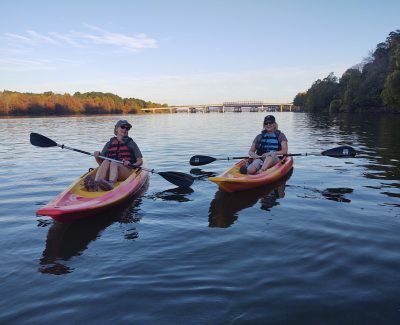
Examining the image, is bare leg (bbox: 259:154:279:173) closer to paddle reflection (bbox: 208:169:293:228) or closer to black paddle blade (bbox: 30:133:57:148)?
paddle reflection (bbox: 208:169:293:228)

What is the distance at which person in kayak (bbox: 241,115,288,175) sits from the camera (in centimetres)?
941

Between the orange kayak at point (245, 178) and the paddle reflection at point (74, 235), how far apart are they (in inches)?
75.1

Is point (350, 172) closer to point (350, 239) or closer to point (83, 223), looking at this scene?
point (350, 239)

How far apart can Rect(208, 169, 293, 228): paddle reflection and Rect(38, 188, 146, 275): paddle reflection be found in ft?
4.80

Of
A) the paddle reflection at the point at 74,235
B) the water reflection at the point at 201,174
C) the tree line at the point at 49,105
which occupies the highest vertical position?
the tree line at the point at 49,105

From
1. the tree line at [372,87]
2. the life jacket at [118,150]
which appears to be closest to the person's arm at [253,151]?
the life jacket at [118,150]

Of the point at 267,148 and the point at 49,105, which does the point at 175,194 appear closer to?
the point at 267,148

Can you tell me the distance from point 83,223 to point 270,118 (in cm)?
539

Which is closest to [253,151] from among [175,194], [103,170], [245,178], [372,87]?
[245,178]

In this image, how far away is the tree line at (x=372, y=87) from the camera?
42.3 metres

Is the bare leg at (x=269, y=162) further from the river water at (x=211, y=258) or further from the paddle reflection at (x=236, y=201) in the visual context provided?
the river water at (x=211, y=258)

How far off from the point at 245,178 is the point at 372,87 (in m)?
56.0

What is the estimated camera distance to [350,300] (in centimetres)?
373

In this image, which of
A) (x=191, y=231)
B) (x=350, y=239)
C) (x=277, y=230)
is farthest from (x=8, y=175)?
(x=350, y=239)
